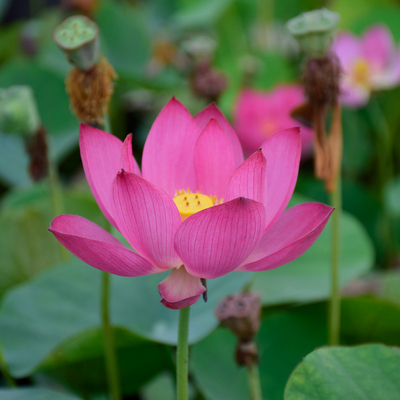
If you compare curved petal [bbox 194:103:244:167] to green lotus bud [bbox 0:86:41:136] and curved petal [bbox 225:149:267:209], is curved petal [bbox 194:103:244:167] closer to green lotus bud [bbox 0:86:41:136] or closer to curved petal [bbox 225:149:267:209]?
curved petal [bbox 225:149:267:209]

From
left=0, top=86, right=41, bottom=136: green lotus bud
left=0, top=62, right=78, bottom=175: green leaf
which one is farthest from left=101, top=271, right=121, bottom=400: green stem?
left=0, top=62, right=78, bottom=175: green leaf

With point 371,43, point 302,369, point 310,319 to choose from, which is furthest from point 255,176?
point 371,43

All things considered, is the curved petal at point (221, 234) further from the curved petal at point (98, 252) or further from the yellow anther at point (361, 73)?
the yellow anther at point (361, 73)

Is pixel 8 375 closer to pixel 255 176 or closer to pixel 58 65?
pixel 255 176

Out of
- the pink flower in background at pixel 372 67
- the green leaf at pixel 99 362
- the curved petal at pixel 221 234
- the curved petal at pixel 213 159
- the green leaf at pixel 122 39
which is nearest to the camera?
the curved petal at pixel 221 234

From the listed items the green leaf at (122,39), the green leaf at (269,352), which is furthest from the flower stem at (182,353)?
the green leaf at (122,39)

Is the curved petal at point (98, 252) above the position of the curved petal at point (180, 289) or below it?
above

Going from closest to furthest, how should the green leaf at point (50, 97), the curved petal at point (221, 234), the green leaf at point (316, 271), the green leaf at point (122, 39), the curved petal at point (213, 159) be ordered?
the curved petal at point (221, 234), the curved petal at point (213, 159), the green leaf at point (316, 271), the green leaf at point (50, 97), the green leaf at point (122, 39)
